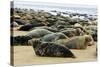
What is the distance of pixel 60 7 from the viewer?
2311 mm

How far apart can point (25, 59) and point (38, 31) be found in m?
0.34

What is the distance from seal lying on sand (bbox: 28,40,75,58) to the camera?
2203mm

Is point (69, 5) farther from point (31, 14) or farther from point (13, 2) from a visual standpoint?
point (13, 2)

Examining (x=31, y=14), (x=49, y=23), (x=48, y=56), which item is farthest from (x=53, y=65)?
(x=31, y=14)

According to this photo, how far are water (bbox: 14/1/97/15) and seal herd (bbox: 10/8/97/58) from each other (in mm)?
40

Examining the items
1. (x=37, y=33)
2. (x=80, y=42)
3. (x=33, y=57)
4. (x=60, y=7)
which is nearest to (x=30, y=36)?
(x=37, y=33)

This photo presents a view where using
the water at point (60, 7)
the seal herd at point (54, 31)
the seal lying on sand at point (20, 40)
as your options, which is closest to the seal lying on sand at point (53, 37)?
the seal herd at point (54, 31)

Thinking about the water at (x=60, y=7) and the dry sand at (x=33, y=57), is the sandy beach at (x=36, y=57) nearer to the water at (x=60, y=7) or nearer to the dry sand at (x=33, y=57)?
the dry sand at (x=33, y=57)

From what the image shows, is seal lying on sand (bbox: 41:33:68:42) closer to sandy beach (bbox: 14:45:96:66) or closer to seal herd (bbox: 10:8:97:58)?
seal herd (bbox: 10:8:97:58)

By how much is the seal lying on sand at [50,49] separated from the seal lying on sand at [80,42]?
7 cm

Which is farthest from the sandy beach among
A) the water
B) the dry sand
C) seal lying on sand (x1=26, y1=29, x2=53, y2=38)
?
the water

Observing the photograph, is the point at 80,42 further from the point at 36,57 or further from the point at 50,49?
the point at 36,57

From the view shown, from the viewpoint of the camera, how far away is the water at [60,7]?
215 centimetres

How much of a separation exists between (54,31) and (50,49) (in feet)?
0.70
